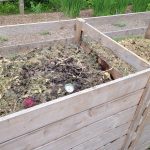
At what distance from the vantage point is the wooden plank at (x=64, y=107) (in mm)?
1266

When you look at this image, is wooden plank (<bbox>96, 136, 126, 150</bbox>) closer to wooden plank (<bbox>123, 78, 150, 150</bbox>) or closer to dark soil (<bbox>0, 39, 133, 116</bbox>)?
wooden plank (<bbox>123, 78, 150, 150</bbox>)

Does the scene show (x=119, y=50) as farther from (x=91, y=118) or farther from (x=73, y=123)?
(x=73, y=123)

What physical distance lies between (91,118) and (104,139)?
1.20 ft

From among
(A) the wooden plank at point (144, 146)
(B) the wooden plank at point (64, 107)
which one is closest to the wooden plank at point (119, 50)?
(B) the wooden plank at point (64, 107)

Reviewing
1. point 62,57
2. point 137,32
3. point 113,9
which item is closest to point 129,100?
point 62,57

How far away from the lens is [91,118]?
1680 millimetres

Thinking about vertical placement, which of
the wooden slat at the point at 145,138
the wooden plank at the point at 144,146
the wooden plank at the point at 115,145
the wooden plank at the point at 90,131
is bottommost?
the wooden plank at the point at 144,146

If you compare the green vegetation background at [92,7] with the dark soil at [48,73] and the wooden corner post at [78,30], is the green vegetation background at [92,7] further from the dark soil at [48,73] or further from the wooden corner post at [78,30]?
the dark soil at [48,73]

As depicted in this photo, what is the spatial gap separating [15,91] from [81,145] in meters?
0.55

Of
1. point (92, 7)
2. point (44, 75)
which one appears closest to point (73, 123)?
point (44, 75)

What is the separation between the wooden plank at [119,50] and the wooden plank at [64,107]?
12 centimetres

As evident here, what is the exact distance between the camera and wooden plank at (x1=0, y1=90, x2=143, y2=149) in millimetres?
1390

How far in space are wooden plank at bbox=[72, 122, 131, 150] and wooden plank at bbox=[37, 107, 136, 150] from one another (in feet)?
0.13

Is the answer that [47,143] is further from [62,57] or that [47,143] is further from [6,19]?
[6,19]
